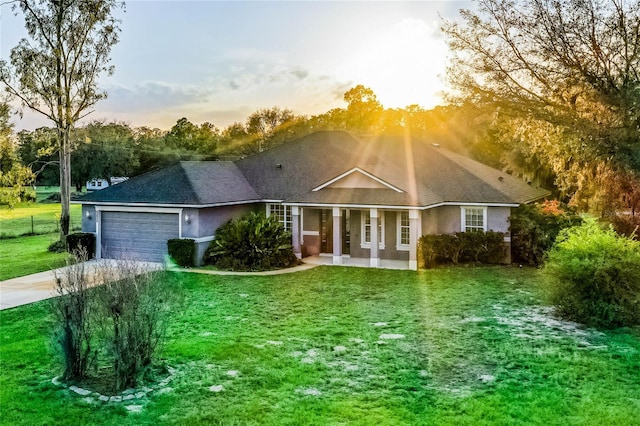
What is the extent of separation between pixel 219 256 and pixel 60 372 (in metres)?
11.2

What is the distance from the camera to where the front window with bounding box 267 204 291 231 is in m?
21.8

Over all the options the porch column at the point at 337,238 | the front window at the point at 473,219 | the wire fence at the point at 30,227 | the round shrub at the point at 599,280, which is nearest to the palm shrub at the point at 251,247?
the porch column at the point at 337,238

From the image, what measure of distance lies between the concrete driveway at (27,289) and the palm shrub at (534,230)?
13.4 meters

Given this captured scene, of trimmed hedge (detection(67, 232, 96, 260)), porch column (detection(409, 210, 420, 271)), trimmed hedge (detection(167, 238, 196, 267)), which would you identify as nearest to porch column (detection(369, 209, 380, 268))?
porch column (detection(409, 210, 420, 271))

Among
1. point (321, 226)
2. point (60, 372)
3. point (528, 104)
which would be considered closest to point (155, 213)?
point (321, 226)

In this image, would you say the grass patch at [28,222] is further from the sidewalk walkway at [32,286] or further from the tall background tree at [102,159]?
the sidewalk walkway at [32,286]

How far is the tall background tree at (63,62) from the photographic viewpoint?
23266 millimetres

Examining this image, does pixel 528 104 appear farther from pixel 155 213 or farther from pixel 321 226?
pixel 155 213

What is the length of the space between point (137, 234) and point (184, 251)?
9.50 ft

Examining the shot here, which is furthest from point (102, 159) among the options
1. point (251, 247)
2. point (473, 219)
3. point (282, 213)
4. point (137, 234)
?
point (473, 219)

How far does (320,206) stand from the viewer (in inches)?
778

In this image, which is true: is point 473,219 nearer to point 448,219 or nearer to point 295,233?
point 448,219

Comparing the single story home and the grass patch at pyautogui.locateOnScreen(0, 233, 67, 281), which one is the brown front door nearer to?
the single story home

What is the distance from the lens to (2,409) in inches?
269
